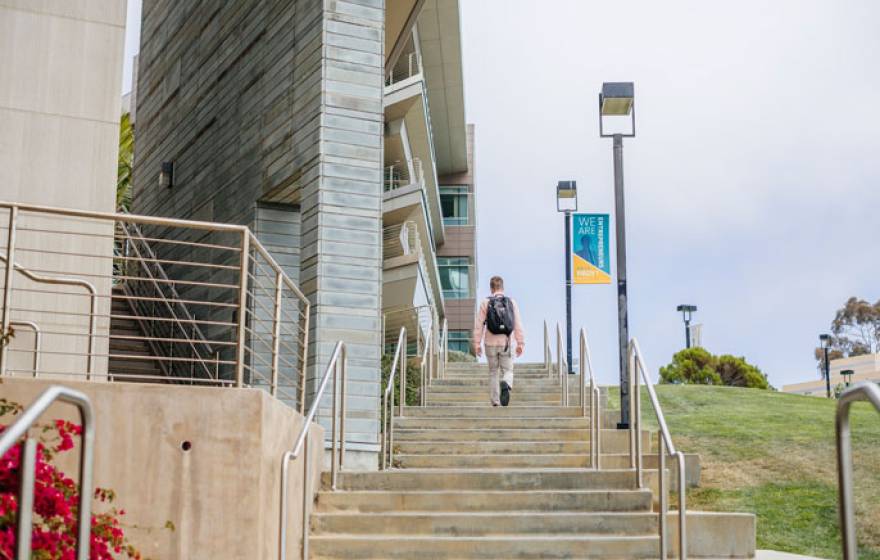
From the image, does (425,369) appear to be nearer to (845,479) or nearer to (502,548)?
(502,548)

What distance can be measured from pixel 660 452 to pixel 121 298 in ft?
22.3

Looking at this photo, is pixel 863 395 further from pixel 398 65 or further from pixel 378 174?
pixel 398 65

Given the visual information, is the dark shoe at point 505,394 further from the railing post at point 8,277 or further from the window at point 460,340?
the window at point 460,340

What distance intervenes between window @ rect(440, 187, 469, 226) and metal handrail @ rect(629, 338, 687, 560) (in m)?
33.4

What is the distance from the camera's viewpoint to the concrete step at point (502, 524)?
29.0 ft

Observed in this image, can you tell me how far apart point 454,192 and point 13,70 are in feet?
107

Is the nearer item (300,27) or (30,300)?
(30,300)

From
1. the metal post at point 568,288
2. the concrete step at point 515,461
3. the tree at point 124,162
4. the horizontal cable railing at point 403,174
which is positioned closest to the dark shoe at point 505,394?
the concrete step at point 515,461

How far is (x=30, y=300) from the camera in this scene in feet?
35.4

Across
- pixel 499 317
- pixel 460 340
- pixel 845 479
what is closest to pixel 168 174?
pixel 499 317

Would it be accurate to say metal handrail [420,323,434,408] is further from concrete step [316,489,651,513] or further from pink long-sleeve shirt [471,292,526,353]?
concrete step [316,489,651,513]

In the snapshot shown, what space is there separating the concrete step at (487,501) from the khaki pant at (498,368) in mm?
3749

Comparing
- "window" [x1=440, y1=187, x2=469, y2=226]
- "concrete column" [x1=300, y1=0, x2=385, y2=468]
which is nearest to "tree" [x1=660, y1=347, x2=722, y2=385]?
"window" [x1=440, y1=187, x2=469, y2=226]

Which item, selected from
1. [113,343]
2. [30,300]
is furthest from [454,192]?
[30,300]
